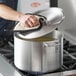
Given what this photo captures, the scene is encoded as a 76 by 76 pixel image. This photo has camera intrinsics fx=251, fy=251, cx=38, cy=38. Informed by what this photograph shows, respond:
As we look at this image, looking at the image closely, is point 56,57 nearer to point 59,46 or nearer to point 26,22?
point 59,46

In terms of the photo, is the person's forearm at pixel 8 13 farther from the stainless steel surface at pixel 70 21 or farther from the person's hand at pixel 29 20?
the stainless steel surface at pixel 70 21

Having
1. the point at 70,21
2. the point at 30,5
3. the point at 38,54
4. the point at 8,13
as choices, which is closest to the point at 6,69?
the point at 38,54

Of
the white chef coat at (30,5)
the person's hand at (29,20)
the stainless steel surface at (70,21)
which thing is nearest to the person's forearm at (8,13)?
the person's hand at (29,20)

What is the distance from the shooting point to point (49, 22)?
1.01m

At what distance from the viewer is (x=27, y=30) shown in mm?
931

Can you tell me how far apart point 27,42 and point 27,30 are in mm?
49

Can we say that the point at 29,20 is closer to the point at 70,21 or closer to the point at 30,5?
the point at 70,21

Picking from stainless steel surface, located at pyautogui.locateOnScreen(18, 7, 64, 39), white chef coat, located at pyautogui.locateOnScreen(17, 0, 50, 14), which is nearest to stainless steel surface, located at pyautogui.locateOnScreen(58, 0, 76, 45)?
stainless steel surface, located at pyautogui.locateOnScreen(18, 7, 64, 39)

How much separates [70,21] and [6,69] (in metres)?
0.59

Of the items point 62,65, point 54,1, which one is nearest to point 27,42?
point 62,65

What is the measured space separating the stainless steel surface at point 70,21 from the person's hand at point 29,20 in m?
0.45

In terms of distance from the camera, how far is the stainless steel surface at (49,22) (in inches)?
36.4

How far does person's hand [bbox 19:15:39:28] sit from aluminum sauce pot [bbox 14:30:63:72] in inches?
2.3

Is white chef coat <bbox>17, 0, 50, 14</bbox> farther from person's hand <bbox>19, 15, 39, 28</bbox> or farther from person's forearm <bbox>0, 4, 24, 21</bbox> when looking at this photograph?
person's hand <bbox>19, 15, 39, 28</bbox>
